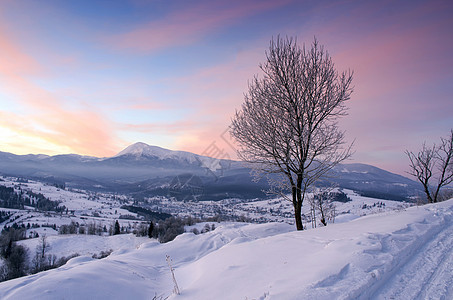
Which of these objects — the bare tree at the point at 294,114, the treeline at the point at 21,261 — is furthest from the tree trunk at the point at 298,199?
the treeline at the point at 21,261

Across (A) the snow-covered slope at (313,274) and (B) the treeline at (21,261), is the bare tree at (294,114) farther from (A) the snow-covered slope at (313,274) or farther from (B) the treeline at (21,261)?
(B) the treeline at (21,261)

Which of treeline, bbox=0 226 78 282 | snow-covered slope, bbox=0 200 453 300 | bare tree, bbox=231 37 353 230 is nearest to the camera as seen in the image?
snow-covered slope, bbox=0 200 453 300

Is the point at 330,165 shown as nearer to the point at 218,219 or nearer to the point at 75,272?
the point at 75,272

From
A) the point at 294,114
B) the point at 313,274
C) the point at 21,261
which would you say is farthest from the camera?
the point at 21,261

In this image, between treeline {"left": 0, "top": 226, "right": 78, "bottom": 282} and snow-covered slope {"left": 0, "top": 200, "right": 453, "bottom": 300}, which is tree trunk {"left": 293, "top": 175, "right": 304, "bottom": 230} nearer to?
snow-covered slope {"left": 0, "top": 200, "right": 453, "bottom": 300}

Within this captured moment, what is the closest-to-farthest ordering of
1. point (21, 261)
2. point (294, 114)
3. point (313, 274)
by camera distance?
1. point (313, 274)
2. point (294, 114)
3. point (21, 261)

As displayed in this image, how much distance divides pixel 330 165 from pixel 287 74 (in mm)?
4317

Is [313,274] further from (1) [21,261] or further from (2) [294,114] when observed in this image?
(1) [21,261]

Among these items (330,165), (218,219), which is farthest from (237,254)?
(218,219)

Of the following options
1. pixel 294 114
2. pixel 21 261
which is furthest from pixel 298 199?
pixel 21 261

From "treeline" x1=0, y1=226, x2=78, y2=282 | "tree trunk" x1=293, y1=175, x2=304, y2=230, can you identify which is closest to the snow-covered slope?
"tree trunk" x1=293, y1=175, x2=304, y2=230

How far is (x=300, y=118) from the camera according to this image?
30.6ft

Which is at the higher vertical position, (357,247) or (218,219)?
(357,247)

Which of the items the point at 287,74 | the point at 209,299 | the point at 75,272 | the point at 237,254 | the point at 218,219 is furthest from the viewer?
the point at 218,219
